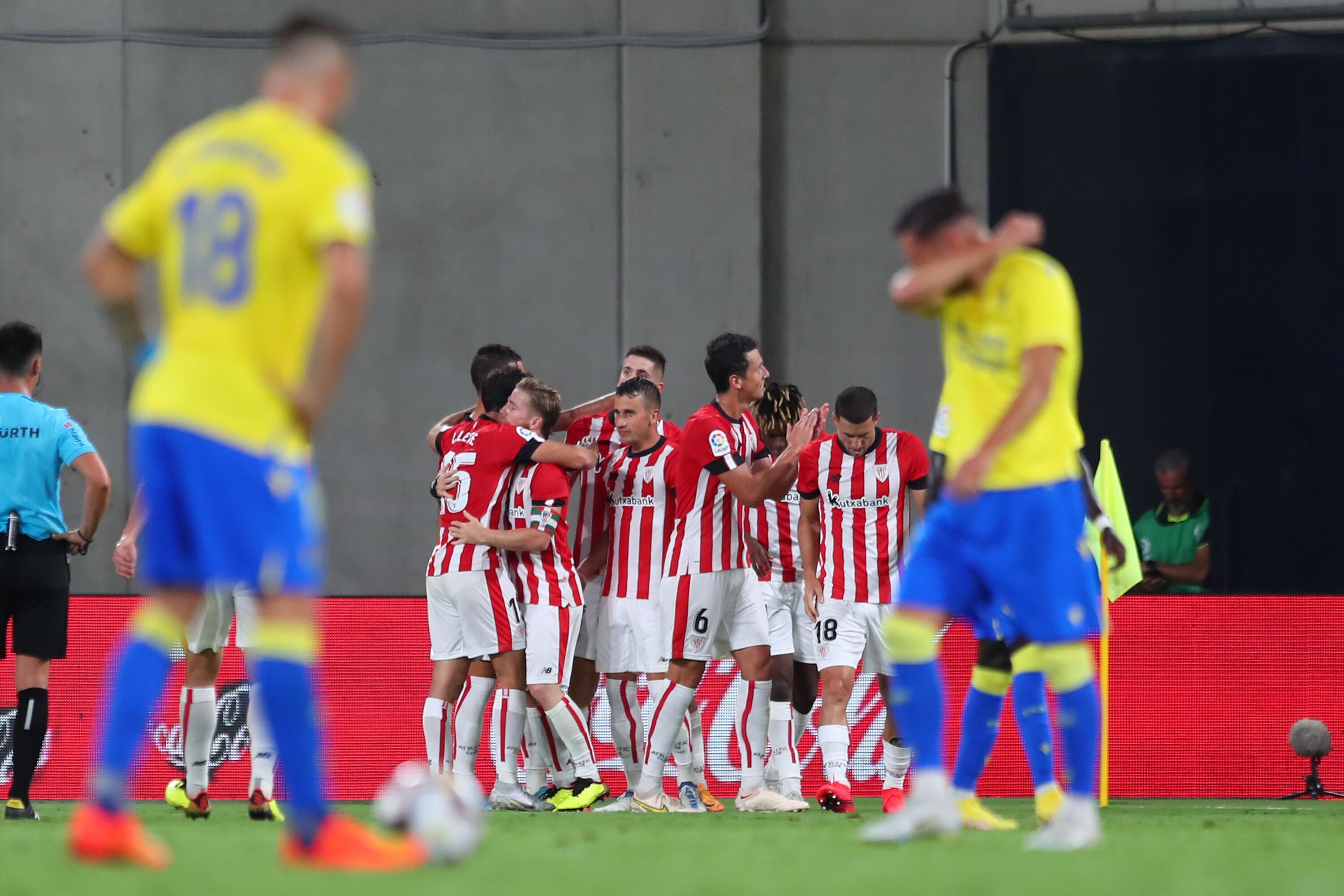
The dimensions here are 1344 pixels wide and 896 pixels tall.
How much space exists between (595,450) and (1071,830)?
4930 millimetres

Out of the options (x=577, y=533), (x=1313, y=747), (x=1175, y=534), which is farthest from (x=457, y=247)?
(x=1313, y=747)

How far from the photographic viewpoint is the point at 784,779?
913cm

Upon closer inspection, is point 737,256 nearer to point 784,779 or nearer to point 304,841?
point 784,779

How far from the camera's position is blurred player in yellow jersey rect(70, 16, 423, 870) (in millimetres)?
3801

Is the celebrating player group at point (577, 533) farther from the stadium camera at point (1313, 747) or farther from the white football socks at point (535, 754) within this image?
the stadium camera at point (1313, 747)

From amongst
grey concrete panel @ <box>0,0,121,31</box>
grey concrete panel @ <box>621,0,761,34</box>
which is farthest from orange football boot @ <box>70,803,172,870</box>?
grey concrete panel @ <box>0,0,121,31</box>

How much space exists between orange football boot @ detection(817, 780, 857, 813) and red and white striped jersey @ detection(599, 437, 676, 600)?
1420mm

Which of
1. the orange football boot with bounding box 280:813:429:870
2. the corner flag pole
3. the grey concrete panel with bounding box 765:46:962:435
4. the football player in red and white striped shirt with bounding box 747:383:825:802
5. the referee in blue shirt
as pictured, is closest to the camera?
the orange football boot with bounding box 280:813:429:870

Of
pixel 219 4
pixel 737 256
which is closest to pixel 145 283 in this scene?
pixel 219 4

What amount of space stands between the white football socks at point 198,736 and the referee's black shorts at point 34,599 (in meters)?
0.68

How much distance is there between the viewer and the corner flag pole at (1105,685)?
29.2 feet

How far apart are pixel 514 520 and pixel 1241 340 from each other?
7269mm

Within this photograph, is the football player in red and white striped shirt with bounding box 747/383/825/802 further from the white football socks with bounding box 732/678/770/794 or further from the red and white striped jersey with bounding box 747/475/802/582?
the white football socks with bounding box 732/678/770/794

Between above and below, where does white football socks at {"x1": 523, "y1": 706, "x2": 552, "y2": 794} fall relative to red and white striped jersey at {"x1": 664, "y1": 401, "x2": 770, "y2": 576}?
below
